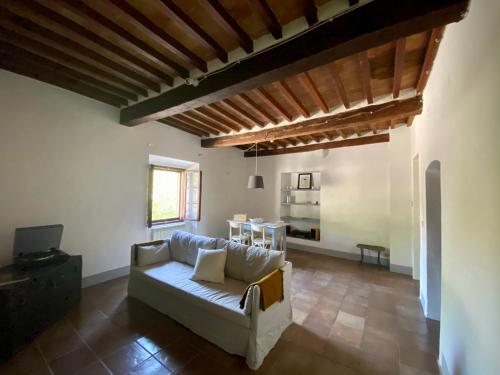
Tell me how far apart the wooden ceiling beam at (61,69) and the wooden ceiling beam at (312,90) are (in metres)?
2.52

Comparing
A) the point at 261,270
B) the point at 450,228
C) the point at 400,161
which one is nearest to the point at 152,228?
the point at 261,270

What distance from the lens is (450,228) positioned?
1637mm

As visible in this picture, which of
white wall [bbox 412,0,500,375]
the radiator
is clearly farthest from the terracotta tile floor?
the radiator

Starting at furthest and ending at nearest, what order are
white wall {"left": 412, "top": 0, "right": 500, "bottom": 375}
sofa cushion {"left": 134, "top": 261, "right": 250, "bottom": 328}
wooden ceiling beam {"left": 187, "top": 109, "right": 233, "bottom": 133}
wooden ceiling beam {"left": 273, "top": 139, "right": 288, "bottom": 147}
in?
wooden ceiling beam {"left": 273, "top": 139, "right": 288, "bottom": 147}
wooden ceiling beam {"left": 187, "top": 109, "right": 233, "bottom": 133}
sofa cushion {"left": 134, "top": 261, "right": 250, "bottom": 328}
white wall {"left": 412, "top": 0, "right": 500, "bottom": 375}

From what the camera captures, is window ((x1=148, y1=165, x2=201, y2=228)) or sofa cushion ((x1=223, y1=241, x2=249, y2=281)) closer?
sofa cushion ((x1=223, y1=241, x2=249, y2=281))

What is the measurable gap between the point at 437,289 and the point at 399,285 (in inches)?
41.5

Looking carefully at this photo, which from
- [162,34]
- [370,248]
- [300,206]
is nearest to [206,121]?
[162,34]

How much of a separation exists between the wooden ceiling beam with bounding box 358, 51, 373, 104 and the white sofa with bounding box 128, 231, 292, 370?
220 cm

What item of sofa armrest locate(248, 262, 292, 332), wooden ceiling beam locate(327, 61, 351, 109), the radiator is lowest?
sofa armrest locate(248, 262, 292, 332)

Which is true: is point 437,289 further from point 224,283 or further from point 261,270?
point 224,283

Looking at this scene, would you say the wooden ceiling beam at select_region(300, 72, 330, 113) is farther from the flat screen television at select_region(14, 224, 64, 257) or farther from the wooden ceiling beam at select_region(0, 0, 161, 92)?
the flat screen television at select_region(14, 224, 64, 257)

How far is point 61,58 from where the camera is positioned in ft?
7.29

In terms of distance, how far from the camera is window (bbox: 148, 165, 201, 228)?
178 inches

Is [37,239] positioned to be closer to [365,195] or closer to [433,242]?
[433,242]
